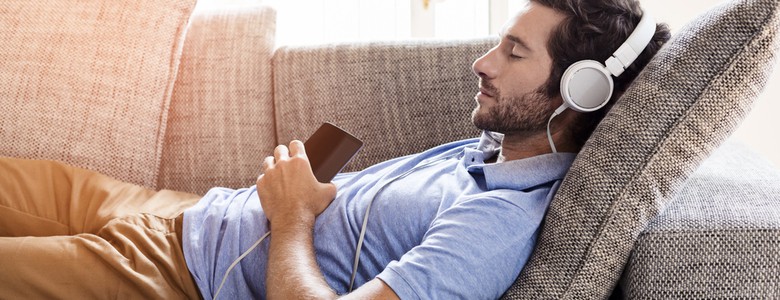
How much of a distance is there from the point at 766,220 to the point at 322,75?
101cm

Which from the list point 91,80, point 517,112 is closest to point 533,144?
point 517,112

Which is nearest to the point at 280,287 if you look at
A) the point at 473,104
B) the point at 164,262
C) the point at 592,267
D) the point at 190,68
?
the point at 164,262

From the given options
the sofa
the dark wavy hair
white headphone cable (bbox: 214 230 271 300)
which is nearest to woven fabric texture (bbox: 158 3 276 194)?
the sofa

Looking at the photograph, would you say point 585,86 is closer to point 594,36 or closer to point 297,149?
point 594,36

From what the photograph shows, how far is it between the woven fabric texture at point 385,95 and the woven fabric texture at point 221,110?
0.18 ft

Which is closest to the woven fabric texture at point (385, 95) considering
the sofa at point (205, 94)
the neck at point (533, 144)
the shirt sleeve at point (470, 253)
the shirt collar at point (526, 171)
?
the sofa at point (205, 94)

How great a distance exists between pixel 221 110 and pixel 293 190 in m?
0.57

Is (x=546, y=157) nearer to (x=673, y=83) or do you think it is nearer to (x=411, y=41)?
(x=673, y=83)

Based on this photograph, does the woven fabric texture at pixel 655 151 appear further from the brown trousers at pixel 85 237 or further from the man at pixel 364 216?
the brown trousers at pixel 85 237

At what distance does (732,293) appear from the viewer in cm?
97

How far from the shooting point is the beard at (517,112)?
131cm

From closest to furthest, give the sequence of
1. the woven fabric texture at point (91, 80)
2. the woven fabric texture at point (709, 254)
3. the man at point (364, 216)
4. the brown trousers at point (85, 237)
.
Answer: the woven fabric texture at point (709, 254), the man at point (364, 216), the brown trousers at point (85, 237), the woven fabric texture at point (91, 80)

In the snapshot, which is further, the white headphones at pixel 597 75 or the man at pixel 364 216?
the white headphones at pixel 597 75

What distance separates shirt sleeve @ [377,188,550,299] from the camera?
3.27 ft
